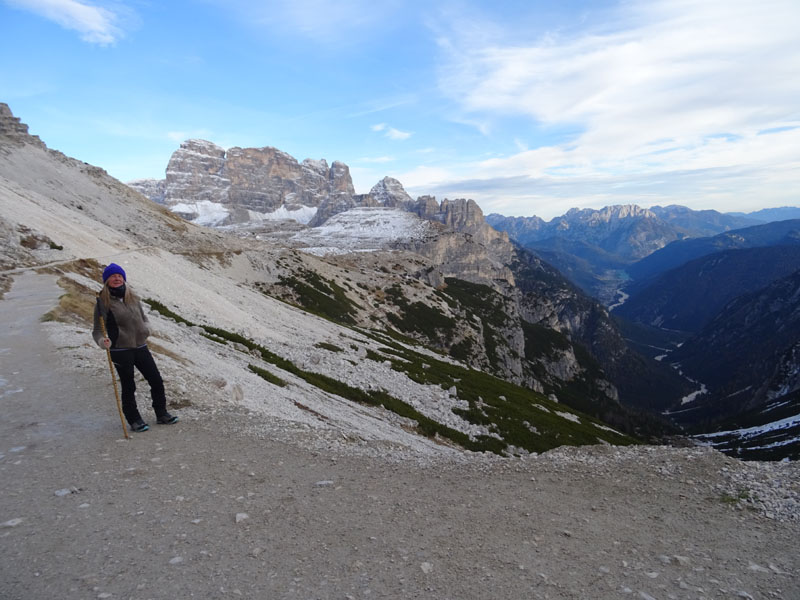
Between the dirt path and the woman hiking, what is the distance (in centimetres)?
115

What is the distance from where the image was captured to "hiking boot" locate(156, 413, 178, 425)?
13.0 m

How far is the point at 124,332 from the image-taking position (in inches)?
469

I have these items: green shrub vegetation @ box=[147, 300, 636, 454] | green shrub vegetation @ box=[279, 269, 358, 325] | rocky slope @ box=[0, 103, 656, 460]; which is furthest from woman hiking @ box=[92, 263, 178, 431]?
green shrub vegetation @ box=[279, 269, 358, 325]

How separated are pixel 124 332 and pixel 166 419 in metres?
3.06

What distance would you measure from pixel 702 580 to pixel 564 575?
2.57 m

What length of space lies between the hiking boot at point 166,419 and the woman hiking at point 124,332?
1.65ft

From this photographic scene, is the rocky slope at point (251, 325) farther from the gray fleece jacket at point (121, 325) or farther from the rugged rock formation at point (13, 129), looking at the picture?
the gray fleece jacket at point (121, 325)

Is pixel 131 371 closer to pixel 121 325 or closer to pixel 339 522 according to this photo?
pixel 121 325

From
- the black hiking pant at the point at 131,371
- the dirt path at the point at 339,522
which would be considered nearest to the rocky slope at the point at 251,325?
the black hiking pant at the point at 131,371

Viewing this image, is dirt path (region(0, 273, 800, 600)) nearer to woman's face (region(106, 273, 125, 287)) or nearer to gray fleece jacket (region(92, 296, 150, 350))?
gray fleece jacket (region(92, 296, 150, 350))

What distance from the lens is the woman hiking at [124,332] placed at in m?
11.6

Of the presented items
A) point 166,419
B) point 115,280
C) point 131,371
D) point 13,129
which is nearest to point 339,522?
point 166,419

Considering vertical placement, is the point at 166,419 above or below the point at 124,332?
below

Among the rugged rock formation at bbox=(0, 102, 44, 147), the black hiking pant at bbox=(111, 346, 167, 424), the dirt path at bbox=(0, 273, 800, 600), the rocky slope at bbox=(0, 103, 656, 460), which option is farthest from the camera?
the rugged rock formation at bbox=(0, 102, 44, 147)
